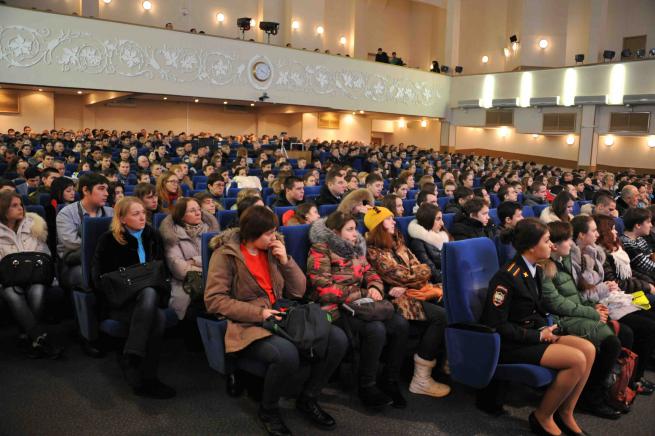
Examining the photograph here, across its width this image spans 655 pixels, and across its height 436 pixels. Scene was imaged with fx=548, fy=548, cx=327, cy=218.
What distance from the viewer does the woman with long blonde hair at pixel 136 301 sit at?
2977 mm

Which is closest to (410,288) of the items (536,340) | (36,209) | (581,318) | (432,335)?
(432,335)

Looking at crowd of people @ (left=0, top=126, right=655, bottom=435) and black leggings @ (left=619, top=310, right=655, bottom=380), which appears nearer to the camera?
crowd of people @ (left=0, top=126, right=655, bottom=435)

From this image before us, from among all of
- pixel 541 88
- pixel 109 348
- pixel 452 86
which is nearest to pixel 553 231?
pixel 109 348

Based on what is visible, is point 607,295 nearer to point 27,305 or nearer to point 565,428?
point 565,428

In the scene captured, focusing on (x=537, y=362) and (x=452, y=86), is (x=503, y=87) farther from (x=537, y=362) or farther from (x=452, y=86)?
(x=537, y=362)

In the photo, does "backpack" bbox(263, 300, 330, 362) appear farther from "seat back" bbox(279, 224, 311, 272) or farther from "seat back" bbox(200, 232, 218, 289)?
"seat back" bbox(279, 224, 311, 272)

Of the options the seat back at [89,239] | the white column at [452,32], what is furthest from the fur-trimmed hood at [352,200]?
the white column at [452,32]

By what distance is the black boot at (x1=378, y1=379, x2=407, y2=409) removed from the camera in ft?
9.84

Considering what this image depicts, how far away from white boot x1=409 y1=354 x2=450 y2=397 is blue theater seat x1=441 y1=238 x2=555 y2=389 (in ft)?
1.03

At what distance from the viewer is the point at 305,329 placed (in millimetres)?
2654

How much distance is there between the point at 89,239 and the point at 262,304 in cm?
124

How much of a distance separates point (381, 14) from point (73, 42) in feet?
49.4

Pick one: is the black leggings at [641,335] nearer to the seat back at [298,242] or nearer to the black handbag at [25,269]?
the seat back at [298,242]

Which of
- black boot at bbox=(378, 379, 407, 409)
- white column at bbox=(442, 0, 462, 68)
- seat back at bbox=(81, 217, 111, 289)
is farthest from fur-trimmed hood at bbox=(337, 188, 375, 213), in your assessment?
white column at bbox=(442, 0, 462, 68)
